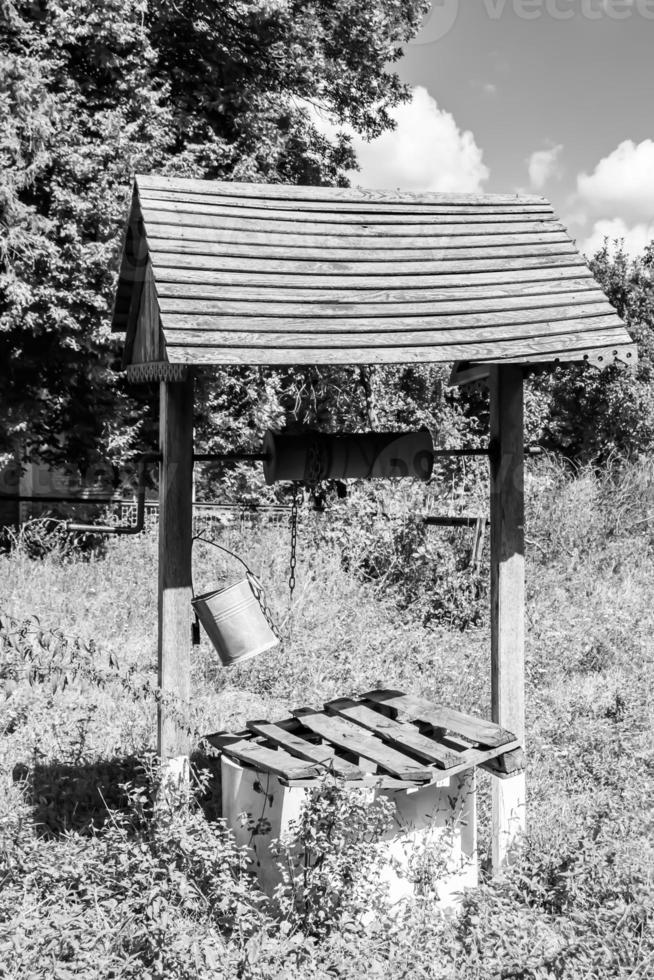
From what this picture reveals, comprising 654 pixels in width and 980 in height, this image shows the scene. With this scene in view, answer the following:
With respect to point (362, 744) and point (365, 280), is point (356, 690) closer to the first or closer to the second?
point (362, 744)

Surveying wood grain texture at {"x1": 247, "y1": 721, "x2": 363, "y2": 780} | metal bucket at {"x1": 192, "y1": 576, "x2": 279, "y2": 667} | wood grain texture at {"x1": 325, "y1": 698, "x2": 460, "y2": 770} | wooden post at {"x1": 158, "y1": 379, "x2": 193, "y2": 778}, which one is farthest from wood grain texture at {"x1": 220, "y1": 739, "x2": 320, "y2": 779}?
wood grain texture at {"x1": 325, "y1": 698, "x2": 460, "y2": 770}

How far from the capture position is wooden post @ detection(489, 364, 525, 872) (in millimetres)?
4117

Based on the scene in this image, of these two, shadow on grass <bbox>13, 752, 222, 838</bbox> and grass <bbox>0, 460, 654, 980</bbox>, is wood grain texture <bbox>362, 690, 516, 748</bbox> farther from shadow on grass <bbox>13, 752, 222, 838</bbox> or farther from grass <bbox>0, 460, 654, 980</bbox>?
shadow on grass <bbox>13, 752, 222, 838</bbox>

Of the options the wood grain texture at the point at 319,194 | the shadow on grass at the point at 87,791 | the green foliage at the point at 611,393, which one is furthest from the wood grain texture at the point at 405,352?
the green foliage at the point at 611,393

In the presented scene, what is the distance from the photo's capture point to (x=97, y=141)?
10.8m

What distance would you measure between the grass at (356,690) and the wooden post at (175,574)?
234 millimetres

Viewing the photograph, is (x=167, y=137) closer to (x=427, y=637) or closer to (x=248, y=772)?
(x=427, y=637)

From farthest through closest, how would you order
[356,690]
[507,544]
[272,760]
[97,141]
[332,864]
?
[97,141] < [356,690] < [507,544] < [272,760] < [332,864]

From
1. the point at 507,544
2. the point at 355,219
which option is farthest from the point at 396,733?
the point at 355,219

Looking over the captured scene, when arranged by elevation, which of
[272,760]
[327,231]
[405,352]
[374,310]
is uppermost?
[327,231]

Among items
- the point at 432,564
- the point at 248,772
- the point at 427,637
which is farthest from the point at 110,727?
the point at 432,564

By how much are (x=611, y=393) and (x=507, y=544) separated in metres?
17.6

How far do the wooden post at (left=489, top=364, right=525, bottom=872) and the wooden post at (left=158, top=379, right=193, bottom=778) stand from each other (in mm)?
1504

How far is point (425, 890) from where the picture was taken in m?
3.50
